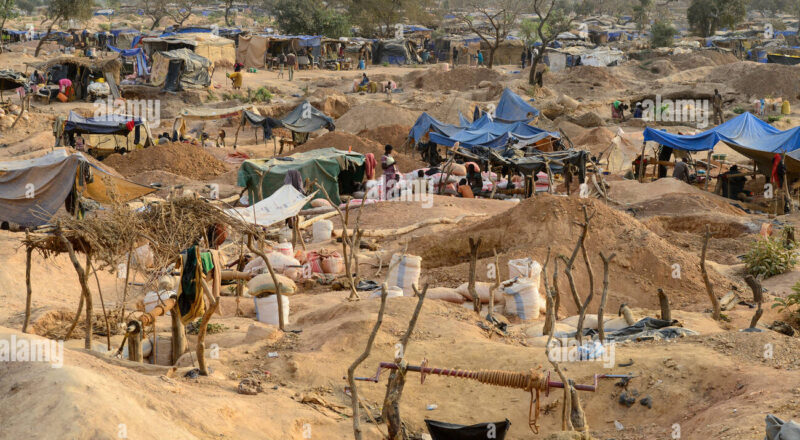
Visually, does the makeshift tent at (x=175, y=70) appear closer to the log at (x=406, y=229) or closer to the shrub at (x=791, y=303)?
the log at (x=406, y=229)

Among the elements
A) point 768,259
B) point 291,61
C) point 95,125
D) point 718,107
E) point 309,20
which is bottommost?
point 768,259

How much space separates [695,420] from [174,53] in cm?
2981

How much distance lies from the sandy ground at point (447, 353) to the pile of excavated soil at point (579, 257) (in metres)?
0.03

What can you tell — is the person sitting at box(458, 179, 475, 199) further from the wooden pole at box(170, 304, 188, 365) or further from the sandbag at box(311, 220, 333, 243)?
the wooden pole at box(170, 304, 188, 365)

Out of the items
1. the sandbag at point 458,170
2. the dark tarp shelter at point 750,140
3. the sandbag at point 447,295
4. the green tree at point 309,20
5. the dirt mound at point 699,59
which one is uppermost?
the green tree at point 309,20

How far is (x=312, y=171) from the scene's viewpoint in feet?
61.9

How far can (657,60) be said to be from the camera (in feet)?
141

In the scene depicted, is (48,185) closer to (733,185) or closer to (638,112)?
(733,185)

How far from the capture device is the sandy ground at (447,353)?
630 cm

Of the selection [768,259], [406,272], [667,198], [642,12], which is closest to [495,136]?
[667,198]

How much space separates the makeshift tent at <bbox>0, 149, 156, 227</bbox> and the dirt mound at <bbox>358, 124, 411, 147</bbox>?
13.0 m

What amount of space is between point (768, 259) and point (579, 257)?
130 inches

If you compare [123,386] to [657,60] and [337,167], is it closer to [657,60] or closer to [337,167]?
[337,167]

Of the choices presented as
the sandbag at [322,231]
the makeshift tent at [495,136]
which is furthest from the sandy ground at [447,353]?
the makeshift tent at [495,136]
